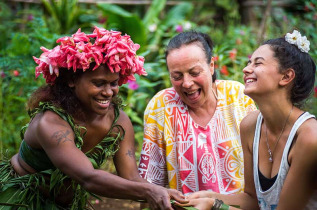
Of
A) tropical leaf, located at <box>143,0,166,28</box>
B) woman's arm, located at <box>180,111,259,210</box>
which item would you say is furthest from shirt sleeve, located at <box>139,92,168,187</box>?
tropical leaf, located at <box>143,0,166,28</box>

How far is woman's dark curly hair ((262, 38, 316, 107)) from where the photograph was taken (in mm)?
2652

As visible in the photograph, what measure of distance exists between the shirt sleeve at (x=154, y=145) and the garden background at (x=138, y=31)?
0.97m

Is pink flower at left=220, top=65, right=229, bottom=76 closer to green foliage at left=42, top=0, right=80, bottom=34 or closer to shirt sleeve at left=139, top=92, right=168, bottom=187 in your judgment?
shirt sleeve at left=139, top=92, right=168, bottom=187

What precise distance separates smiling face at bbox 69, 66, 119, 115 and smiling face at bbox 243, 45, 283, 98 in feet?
2.55

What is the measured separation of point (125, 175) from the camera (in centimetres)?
302

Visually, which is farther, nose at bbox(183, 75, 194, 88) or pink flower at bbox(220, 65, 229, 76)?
pink flower at bbox(220, 65, 229, 76)

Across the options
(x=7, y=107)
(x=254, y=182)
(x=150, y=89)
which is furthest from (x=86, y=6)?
(x=254, y=182)

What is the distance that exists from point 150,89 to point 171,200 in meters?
3.58

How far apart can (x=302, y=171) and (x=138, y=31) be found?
4.68m

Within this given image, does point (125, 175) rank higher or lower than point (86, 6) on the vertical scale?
lower

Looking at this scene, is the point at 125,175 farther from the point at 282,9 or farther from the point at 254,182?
the point at 282,9

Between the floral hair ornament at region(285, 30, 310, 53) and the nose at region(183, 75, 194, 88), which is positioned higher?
the floral hair ornament at region(285, 30, 310, 53)

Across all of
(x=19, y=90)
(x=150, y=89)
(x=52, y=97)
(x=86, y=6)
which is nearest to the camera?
(x=52, y=97)

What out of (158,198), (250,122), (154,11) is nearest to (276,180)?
(250,122)
